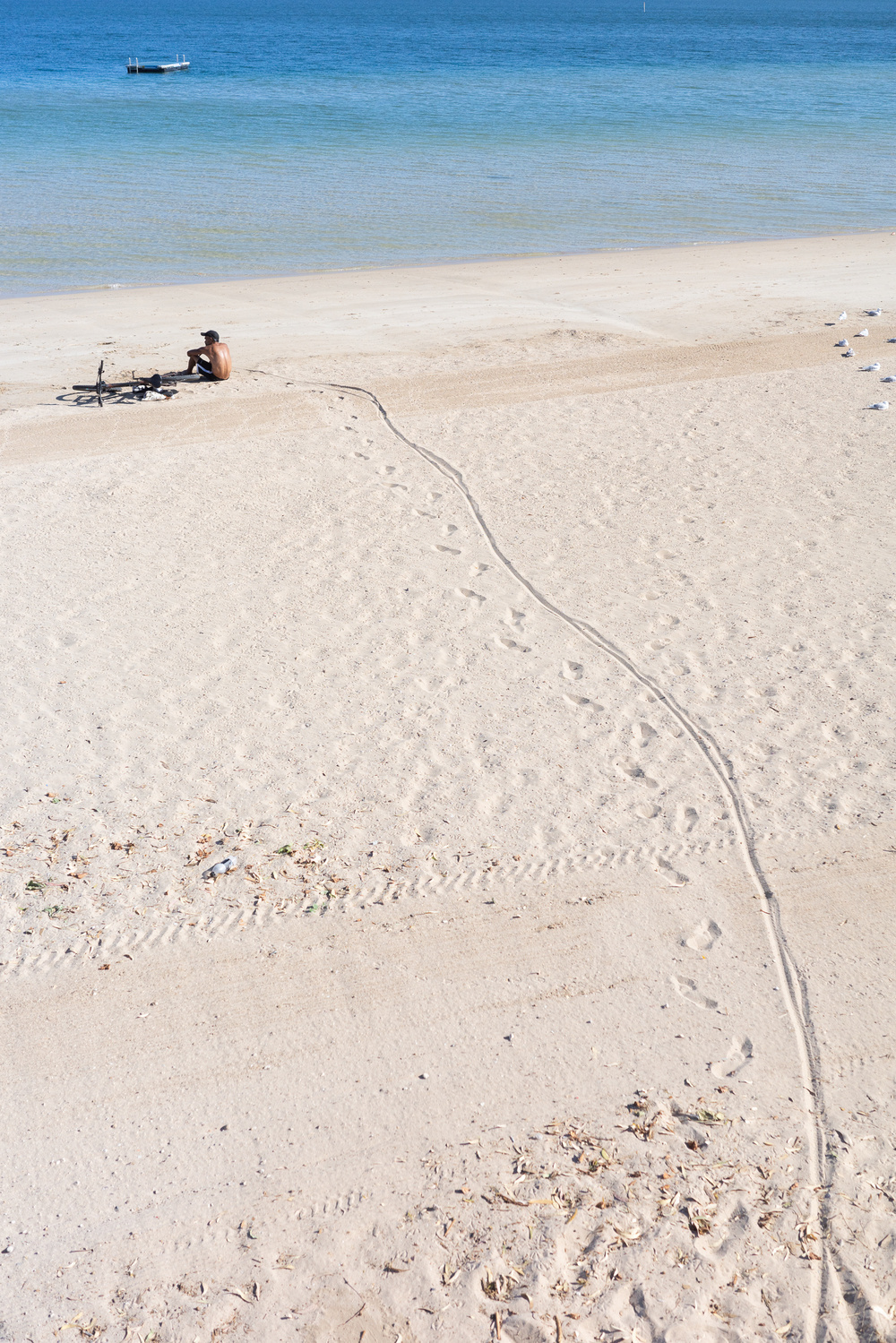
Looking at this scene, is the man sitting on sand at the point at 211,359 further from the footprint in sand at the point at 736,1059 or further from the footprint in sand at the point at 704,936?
the footprint in sand at the point at 736,1059

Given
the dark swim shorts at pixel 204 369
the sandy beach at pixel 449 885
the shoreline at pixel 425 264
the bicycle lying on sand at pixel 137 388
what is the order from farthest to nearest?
the shoreline at pixel 425 264
the dark swim shorts at pixel 204 369
the bicycle lying on sand at pixel 137 388
the sandy beach at pixel 449 885

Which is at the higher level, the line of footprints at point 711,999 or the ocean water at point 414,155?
the ocean water at point 414,155

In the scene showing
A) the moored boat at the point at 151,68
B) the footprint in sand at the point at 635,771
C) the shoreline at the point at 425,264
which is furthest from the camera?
the moored boat at the point at 151,68

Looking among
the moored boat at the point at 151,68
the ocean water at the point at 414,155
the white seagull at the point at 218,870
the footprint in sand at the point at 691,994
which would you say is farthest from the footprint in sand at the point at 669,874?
the moored boat at the point at 151,68

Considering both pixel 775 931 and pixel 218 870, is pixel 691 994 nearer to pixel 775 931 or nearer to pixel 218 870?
pixel 775 931

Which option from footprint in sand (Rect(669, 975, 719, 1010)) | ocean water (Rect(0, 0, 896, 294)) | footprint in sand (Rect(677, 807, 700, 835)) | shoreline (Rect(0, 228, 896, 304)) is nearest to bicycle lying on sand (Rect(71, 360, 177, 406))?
shoreline (Rect(0, 228, 896, 304))

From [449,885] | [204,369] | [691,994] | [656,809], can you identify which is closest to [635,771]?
[656,809]

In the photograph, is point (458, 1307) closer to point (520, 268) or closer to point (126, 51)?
point (520, 268)
